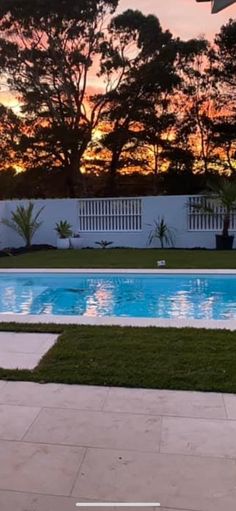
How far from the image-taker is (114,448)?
2670mm

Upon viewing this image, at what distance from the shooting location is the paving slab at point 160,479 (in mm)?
2186

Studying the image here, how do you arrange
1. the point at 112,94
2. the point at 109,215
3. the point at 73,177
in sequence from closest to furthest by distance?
1. the point at 109,215
2. the point at 112,94
3. the point at 73,177

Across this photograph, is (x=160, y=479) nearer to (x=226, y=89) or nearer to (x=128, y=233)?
(x=128, y=233)

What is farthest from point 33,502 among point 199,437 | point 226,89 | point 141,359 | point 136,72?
point 226,89

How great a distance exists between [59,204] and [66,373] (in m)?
12.8

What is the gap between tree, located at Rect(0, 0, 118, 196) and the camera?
20.9 meters

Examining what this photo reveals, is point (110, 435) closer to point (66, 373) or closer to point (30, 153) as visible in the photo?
point (66, 373)

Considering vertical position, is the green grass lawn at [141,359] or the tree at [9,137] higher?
the tree at [9,137]

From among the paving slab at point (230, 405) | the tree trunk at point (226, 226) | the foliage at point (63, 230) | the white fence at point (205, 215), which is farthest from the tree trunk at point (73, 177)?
the paving slab at point (230, 405)

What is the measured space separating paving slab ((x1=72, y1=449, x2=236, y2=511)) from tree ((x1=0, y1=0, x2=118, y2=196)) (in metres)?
20.3

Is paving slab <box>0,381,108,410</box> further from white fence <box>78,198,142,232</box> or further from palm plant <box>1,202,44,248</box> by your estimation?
white fence <box>78,198,142,232</box>

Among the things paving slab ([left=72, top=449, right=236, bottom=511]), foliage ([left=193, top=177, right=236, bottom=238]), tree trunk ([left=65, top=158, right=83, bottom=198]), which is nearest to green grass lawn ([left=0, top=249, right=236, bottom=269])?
foliage ([left=193, top=177, right=236, bottom=238])

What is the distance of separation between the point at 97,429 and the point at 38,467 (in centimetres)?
52

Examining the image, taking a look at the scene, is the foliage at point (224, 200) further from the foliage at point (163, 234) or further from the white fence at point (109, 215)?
the white fence at point (109, 215)
